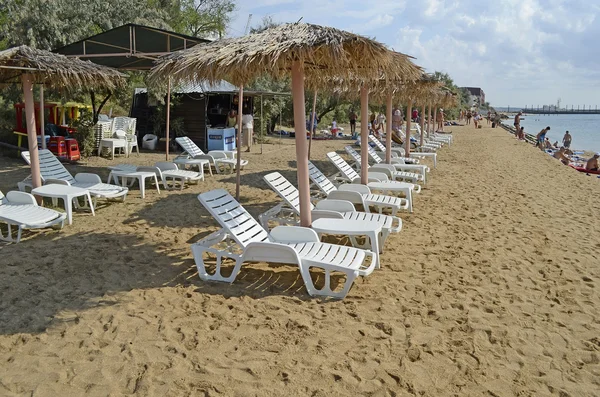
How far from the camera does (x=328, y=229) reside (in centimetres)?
509

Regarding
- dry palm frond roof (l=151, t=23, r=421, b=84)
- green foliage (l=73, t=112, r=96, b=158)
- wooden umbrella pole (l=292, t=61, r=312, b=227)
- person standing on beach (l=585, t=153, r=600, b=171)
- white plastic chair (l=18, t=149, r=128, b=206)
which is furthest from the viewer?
person standing on beach (l=585, t=153, r=600, b=171)

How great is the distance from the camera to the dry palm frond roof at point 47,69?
6672 mm

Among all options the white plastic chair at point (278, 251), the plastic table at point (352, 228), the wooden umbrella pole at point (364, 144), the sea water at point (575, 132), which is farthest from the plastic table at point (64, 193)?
the sea water at point (575, 132)

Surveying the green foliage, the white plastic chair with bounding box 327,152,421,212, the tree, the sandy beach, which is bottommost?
the sandy beach

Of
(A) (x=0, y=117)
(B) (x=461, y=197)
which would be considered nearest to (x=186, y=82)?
(B) (x=461, y=197)

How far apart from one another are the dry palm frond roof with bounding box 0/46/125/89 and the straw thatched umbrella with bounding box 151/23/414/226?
Result: 7.25 ft

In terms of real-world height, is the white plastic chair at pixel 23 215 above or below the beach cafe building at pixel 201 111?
below

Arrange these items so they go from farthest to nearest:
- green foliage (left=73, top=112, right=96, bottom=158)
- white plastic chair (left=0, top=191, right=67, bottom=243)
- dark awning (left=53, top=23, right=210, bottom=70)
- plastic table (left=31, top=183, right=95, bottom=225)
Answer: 1. green foliage (left=73, top=112, right=96, bottom=158)
2. dark awning (left=53, top=23, right=210, bottom=70)
3. plastic table (left=31, top=183, right=95, bottom=225)
4. white plastic chair (left=0, top=191, right=67, bottom=243)

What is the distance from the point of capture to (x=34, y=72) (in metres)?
7.15

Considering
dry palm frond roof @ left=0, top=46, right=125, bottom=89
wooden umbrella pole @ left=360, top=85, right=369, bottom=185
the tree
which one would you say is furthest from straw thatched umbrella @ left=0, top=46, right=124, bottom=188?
the tree

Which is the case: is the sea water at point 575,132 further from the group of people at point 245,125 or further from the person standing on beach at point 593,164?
the group of people at point 245,125

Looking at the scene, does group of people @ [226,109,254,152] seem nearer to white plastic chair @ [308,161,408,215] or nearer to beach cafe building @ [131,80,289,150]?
beach cafe building @ [131,80,289,150]

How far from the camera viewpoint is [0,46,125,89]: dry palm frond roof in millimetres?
6672

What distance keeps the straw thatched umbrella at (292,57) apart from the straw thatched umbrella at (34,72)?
2230 mm
